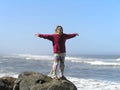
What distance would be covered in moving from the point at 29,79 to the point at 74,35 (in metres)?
2.04

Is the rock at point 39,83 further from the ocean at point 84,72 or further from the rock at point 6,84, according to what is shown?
the ocean at point 84,72

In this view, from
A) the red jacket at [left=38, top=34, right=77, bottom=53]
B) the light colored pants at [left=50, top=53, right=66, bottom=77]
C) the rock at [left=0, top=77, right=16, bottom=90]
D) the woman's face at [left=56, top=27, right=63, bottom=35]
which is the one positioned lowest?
the rock at [left=0, top=77, right=16, bottom=90]

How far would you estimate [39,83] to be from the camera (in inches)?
459

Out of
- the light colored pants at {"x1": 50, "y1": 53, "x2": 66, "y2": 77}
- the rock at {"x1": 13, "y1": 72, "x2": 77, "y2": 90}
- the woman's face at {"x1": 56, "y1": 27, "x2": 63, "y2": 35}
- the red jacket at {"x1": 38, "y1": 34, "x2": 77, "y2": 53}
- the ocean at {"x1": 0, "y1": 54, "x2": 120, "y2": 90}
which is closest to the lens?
the rock at {"x1": 13, "y1": 72, "x2": 77, "y2": 90}

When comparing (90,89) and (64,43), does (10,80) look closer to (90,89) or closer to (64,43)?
(64,43)

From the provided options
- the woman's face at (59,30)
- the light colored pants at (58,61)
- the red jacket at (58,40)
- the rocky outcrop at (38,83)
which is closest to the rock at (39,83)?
the rocky outcrop at (38,83)

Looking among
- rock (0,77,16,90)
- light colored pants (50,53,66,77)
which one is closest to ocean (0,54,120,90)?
rock (0,77,16,90)

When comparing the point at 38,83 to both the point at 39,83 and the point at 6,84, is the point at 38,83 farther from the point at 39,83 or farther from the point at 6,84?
the point at 6,84

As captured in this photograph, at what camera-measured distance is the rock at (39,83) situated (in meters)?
11.2

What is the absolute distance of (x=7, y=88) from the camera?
1288cm

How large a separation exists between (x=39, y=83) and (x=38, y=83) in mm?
46

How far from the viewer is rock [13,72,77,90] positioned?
11.2 m

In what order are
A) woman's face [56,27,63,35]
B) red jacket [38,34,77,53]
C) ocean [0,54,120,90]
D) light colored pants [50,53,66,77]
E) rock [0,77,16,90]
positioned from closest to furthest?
woman's face [56,27,63,35] < red jacket [38,34,77,53] < light colored pants [50,53,66,77] < rock [0,77,16,90] < ocean [0,54,120,90]

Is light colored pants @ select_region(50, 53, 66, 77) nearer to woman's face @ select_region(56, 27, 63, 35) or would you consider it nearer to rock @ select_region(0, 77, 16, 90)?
woman's face @ select_region(56, 27, 63, 35)
